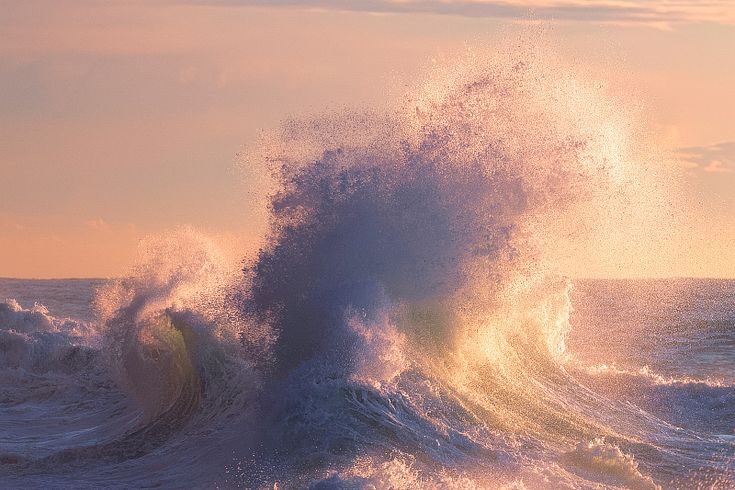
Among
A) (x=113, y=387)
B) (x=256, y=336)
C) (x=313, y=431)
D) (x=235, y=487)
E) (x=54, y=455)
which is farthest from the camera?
(x=113, y=387)

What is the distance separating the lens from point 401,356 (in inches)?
486

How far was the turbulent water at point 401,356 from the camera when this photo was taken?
420 inches

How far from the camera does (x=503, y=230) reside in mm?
14109

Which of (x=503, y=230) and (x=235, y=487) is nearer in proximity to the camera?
(x=235, y=487)

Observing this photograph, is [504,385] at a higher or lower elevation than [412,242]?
lower

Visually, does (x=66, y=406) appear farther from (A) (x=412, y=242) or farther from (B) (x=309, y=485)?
(B) (x=309, y=485)

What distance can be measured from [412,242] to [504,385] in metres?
2.55

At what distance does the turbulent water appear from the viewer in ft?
35.0

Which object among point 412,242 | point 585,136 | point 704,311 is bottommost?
point 704,311

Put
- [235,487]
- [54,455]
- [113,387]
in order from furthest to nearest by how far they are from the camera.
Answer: [113,387]
[54,455]
[235,487]

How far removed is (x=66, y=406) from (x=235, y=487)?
22.2 ft

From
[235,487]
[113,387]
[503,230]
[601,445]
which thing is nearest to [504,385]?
[503,230]

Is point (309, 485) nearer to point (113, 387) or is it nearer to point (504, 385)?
point (504, 385)

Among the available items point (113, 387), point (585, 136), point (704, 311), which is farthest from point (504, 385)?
point (704, 311)
